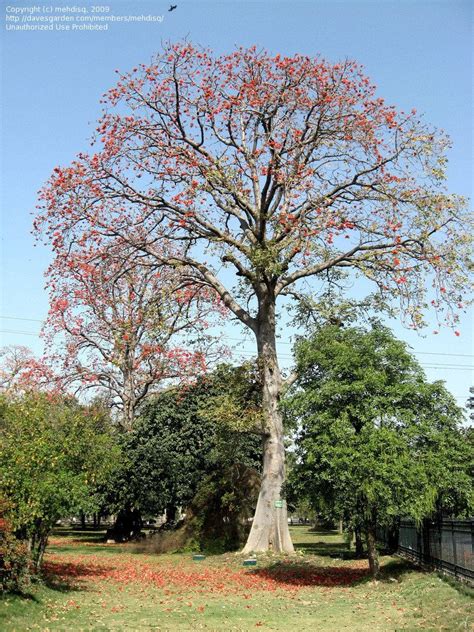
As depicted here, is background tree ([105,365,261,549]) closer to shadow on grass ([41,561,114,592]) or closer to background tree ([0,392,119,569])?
shadow on grass ([41,561,114,592])

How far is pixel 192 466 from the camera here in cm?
2906

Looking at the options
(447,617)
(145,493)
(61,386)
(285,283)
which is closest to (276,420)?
(285,283)

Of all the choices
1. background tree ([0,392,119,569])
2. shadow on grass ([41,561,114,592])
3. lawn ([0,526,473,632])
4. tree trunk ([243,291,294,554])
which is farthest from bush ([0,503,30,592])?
tree trunk ([243,291,294,554])

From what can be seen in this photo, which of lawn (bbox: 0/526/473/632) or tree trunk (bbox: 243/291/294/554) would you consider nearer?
lawn (bbox: 0/526/473/632)

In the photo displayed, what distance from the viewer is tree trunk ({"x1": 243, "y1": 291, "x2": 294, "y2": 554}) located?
21.5 m

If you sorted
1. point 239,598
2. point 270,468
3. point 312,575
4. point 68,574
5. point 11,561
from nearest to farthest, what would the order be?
1. point 11,561
2. point 239,598
3. point 68,574
4. point 312,575
5. point 270,468

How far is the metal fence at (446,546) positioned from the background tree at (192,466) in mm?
7738

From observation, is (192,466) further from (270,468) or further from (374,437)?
(374,437)

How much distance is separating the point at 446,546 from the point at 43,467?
9.99 m

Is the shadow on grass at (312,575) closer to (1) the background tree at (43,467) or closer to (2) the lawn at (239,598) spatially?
(2) the lawn at (239,598)

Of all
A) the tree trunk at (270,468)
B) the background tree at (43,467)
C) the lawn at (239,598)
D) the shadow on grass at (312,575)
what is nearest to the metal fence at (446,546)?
the lawn at (239,598)

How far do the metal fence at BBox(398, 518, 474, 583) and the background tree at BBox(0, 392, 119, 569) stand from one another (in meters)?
8.51

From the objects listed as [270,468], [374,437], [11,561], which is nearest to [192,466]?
[270,468]

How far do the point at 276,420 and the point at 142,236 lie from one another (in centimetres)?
821
